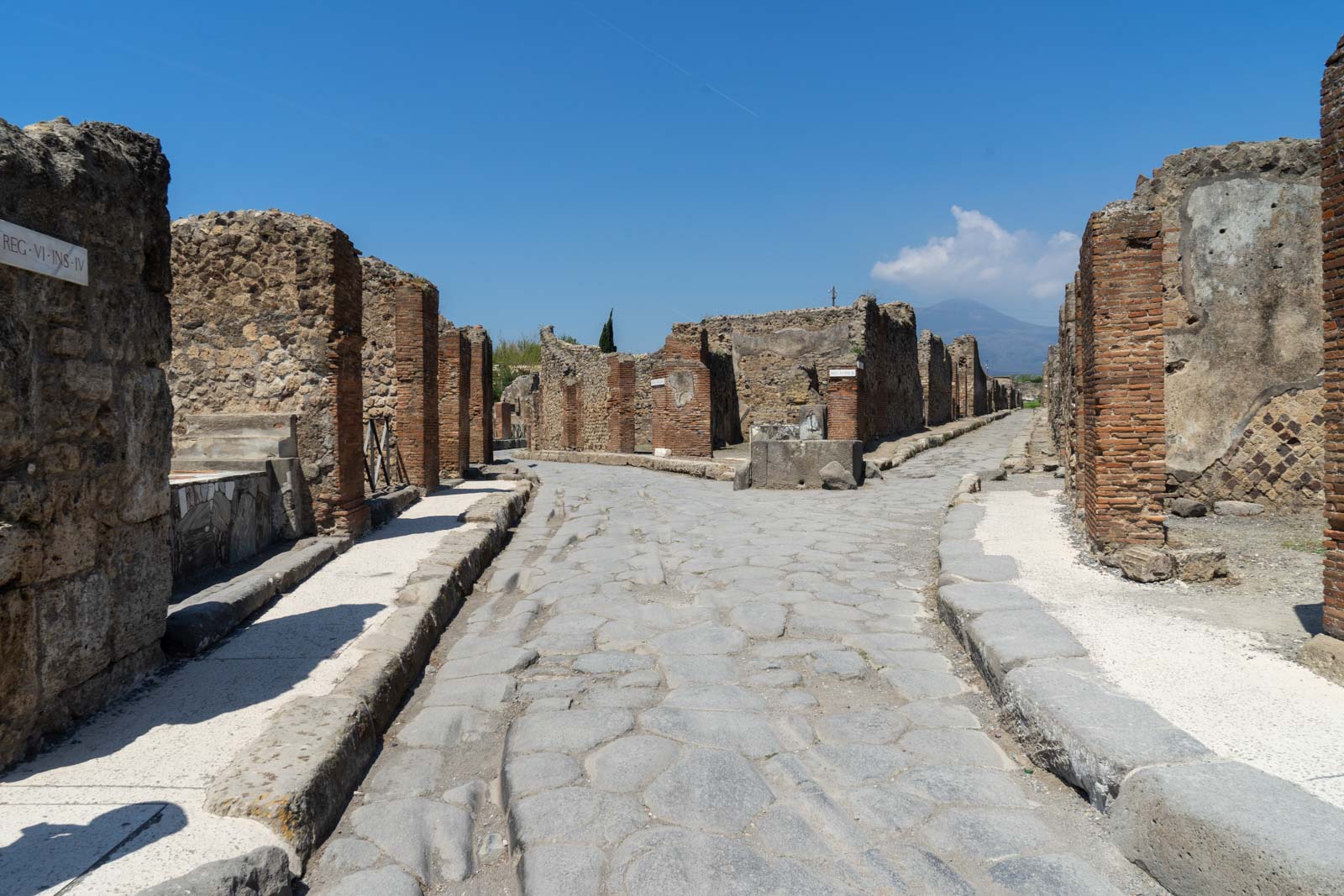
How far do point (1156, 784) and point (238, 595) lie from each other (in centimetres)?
383

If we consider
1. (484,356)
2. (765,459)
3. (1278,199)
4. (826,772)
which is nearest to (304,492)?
(826,772)

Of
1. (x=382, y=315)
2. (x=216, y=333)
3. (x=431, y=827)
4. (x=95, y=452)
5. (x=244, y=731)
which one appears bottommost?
(x=431, y=827)

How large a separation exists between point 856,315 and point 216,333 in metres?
14.6

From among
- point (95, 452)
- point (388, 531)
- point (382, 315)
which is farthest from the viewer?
point (382, 315)

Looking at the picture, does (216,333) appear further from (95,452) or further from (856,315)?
(856,315)

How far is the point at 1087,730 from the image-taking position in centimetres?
239

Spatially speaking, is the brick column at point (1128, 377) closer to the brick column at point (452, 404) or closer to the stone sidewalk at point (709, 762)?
the stone sidewalk at point (709, 762)

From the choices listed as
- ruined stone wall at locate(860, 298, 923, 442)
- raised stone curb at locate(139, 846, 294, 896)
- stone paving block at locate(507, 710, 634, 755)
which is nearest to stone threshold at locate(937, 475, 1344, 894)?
stone paving block at locate(507, 710, 634, 755)

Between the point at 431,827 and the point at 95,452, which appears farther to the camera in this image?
the point at 95,452

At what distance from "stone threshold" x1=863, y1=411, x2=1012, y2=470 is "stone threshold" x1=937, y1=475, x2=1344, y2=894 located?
990 cm

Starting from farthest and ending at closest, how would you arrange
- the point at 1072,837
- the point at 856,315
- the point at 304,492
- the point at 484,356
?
the point at 856,315, the point at 484,356, the point at 304,492, the point at 1072,837

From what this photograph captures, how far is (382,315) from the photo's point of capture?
1085 centimetres

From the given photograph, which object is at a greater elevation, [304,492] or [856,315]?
[856,315]

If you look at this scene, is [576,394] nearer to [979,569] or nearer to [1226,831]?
[979,569]
